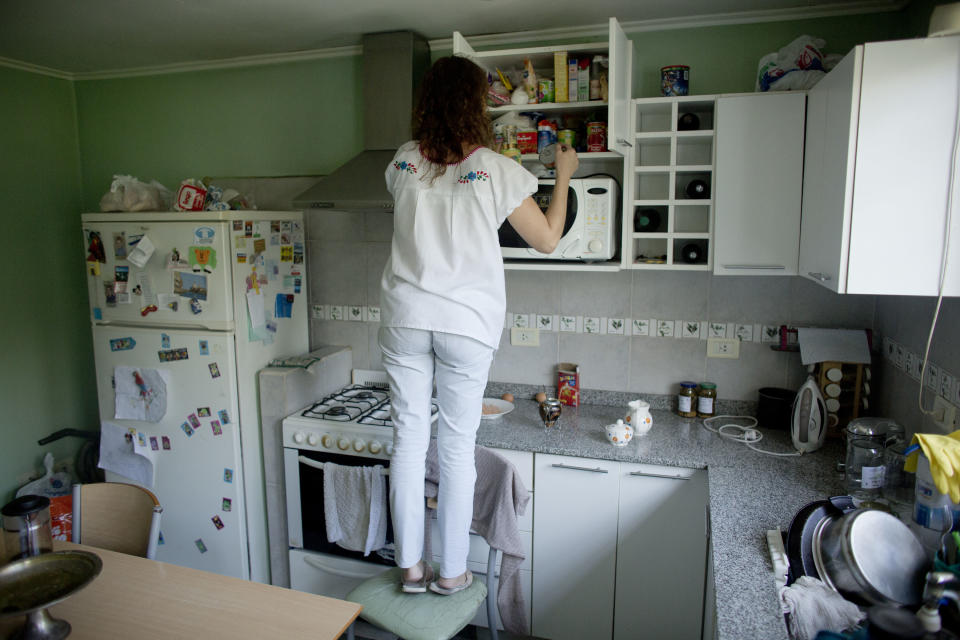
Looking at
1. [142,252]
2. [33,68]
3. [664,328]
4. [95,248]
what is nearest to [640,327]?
[664,328]

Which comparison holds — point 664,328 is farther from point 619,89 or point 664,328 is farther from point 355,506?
point 355,506

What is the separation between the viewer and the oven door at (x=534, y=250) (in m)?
2.28

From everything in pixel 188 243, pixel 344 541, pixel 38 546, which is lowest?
pixel 344 541

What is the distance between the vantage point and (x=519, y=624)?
6.97ft

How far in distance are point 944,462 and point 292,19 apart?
2.48 meters

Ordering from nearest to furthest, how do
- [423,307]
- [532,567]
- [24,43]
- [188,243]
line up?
1. [423,307]
2. [532,567]
3. [188,243]
4. [24,43]

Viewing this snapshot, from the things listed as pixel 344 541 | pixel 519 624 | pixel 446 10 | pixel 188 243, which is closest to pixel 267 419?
pixel 344 541

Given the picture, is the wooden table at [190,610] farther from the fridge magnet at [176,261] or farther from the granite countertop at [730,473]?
the fridge magnet at [176,261]

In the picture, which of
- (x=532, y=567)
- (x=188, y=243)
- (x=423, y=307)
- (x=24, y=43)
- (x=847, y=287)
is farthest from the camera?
(x=24, y=43)

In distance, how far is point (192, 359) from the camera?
101 inches

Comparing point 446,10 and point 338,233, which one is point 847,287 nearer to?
point 446,10

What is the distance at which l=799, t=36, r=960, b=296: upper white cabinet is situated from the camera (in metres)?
1.41

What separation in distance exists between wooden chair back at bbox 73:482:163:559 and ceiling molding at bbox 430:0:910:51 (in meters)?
2.09

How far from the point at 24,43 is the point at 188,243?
4.00ft
